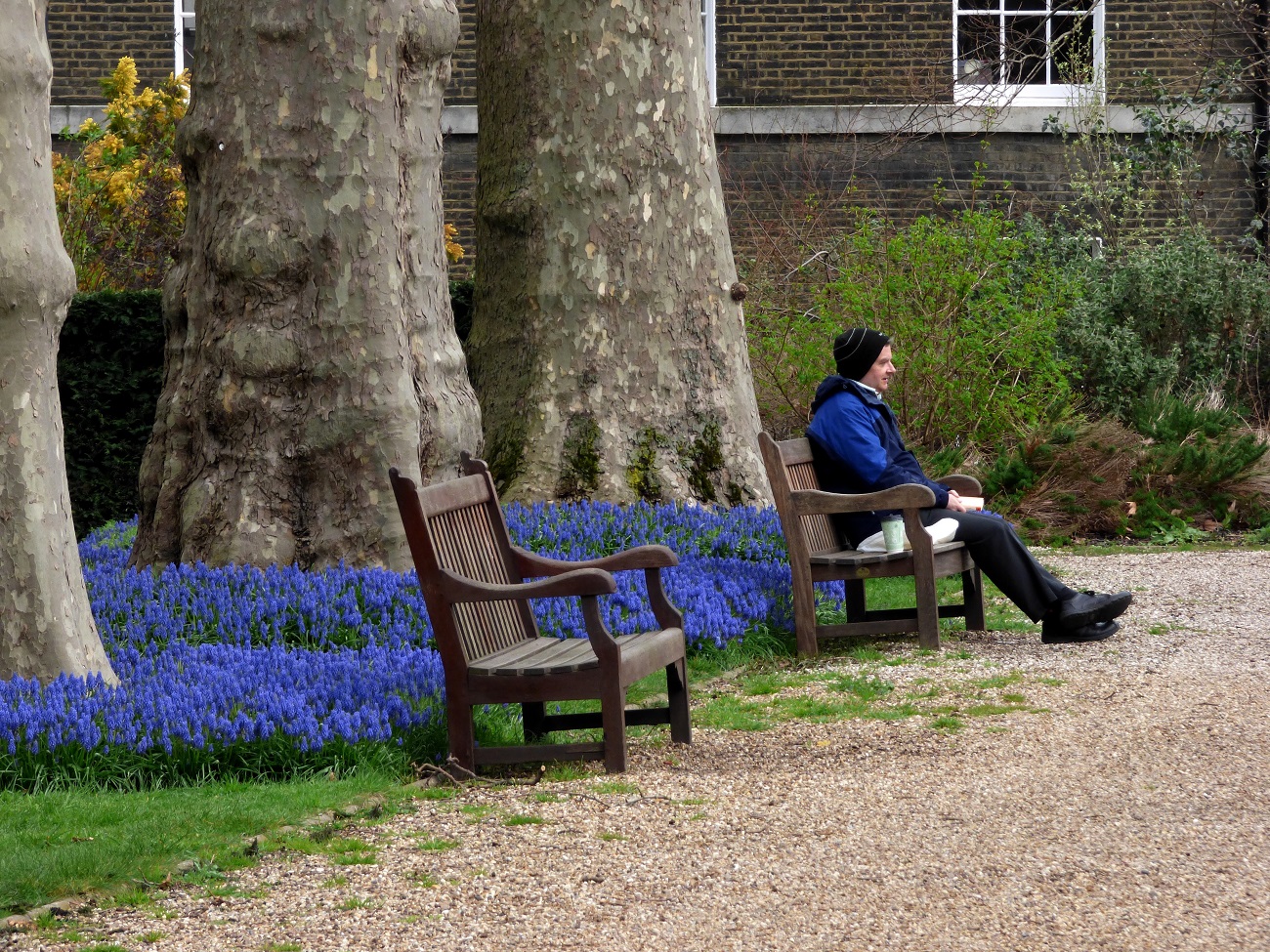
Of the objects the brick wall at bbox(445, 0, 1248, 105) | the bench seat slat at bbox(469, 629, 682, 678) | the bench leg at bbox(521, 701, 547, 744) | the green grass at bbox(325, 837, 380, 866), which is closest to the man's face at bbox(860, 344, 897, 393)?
the bench seat slat at bbox(469, 629, 682, 678)

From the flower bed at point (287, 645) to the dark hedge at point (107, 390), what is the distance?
2.29 m

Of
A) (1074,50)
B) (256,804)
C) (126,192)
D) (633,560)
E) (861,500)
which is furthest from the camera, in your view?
(1074,50)

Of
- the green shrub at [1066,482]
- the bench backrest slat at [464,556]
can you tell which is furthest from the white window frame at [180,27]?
the bench backrest slat at [464,556]

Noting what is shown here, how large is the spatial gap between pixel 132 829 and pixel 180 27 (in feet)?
51.8

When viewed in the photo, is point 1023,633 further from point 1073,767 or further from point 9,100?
point 9,100

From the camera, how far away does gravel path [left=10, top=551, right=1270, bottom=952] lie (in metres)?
3.48

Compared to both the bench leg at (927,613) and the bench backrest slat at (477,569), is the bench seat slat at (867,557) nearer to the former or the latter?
the bench leg at (927,613)

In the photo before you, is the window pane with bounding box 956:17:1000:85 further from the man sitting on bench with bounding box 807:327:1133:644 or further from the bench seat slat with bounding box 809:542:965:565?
the bench seat slat with bounding box 809:542:965:565

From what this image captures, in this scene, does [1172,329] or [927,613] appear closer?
[927,613]

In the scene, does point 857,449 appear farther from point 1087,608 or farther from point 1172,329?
point 1172,329

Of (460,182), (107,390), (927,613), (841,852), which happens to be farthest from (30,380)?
(460,182)

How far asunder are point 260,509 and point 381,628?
4.74 ft

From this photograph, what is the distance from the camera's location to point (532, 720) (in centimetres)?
543

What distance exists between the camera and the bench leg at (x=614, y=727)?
192 inches
